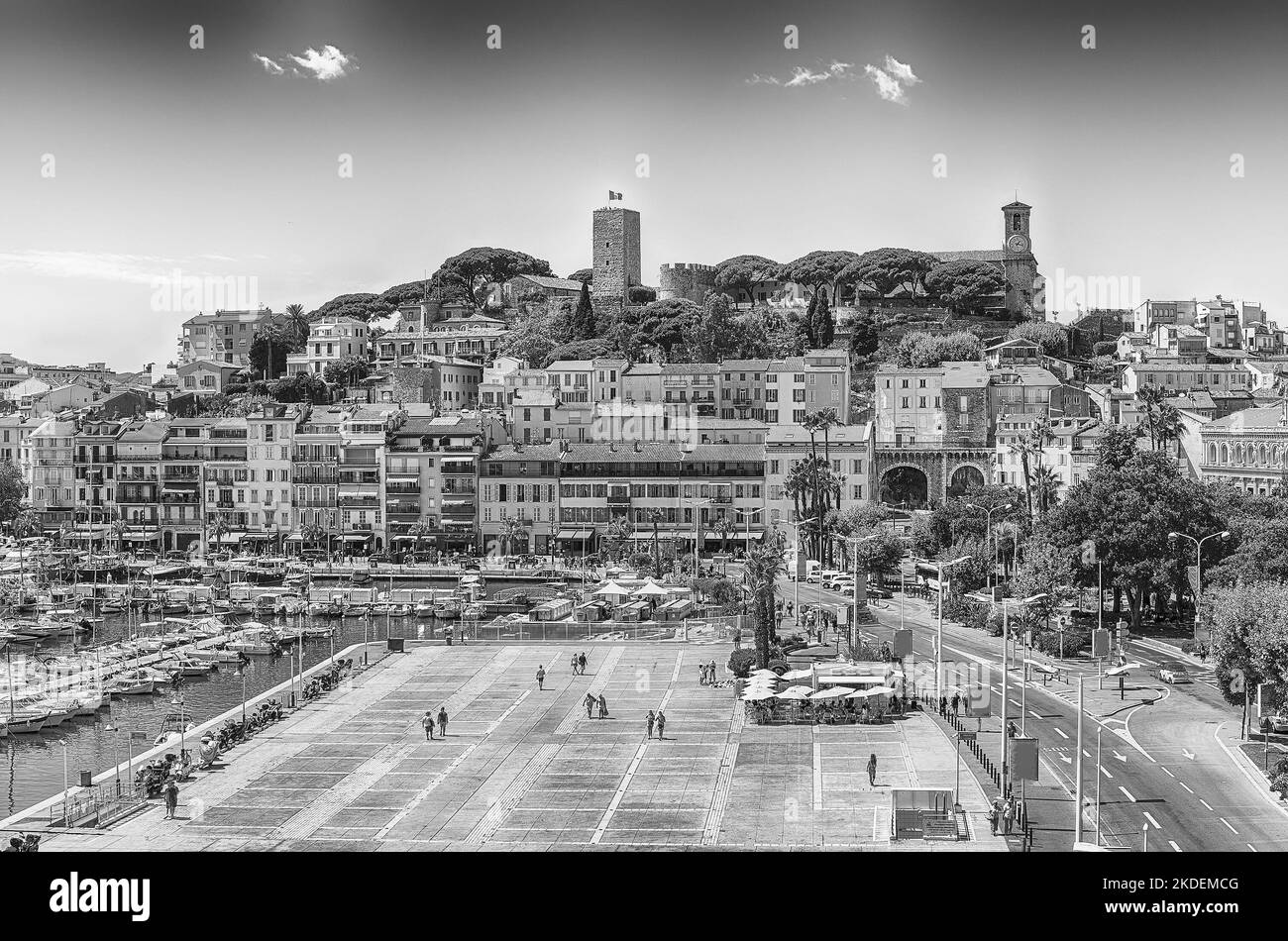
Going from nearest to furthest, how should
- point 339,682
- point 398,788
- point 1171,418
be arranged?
point 398,788 < point 339,682 < point 1171,418

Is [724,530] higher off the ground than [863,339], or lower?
lower

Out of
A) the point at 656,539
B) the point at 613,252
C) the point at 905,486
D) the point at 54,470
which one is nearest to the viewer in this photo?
the point at 656,539

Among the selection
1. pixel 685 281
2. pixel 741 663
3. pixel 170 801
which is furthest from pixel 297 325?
pixel 170 801

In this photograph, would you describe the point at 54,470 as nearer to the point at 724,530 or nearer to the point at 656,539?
the point at 656,539

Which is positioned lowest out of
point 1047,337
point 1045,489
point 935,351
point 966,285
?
point 1045,489
